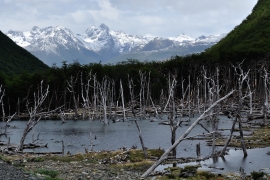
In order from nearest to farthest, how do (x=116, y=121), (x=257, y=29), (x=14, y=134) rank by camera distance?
(x=14, y=134) → (x=116, y=121) → (x=257, y=29)

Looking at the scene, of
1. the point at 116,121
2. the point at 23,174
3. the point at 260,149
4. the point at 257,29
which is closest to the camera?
the point at 23,174

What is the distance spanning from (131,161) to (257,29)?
16704cm

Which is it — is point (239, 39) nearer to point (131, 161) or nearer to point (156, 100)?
point (156, 100)

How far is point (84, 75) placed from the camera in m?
134

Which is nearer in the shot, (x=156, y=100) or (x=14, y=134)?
(x=14, y=134)

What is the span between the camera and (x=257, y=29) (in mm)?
192375

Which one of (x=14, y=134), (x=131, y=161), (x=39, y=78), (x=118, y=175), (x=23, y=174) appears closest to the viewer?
(x=23, y=174)

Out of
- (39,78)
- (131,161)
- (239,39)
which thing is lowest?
(131,161)

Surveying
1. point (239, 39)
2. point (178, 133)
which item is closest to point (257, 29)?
point (239, 39)

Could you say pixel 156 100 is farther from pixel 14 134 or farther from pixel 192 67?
pixel 14 134

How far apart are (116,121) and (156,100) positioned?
48540mm

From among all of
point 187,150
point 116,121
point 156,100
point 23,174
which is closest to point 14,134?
point 116,121

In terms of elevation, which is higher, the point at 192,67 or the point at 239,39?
the point at 239,39

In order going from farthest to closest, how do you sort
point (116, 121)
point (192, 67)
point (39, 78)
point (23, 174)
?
1. point (192, 67)
2. point (39, 78)
3. point (116, 121)
4. point (23, 174)
